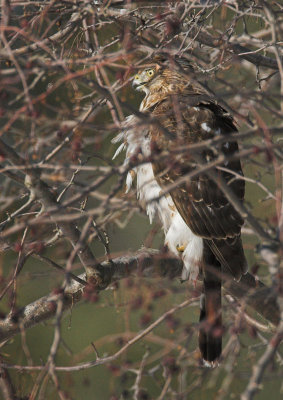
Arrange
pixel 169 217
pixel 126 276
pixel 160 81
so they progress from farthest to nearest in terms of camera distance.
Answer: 1. pixel 160 81
2. pixel 169 217
3. pixel 126 276

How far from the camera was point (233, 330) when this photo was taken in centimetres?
181

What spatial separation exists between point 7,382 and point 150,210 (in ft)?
4.67

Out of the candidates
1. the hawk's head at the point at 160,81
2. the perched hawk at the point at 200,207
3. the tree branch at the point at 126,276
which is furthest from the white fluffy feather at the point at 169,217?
the hawk's head at the point at 160,81

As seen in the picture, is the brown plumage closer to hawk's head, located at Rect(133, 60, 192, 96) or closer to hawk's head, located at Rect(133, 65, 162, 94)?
hawk's head, located at Rect(133, 60, 192, 96)

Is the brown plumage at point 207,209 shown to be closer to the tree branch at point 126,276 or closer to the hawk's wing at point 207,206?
the hawk's wing at point 207,206

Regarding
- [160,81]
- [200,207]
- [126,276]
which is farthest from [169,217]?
[160,81]

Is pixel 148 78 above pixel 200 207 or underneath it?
above

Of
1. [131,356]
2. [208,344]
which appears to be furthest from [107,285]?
[131,356]

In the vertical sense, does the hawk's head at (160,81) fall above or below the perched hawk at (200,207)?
above

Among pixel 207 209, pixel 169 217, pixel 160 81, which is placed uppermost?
pixel 160 81

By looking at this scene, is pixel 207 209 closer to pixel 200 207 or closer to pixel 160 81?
pixel 200 207

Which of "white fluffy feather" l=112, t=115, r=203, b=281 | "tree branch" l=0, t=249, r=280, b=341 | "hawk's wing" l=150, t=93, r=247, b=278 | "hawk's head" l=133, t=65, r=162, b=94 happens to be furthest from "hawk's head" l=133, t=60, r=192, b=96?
"tree branch" l=0, t=249, r=280, b=341

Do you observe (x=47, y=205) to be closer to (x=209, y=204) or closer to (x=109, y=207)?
(x=109, y=207)

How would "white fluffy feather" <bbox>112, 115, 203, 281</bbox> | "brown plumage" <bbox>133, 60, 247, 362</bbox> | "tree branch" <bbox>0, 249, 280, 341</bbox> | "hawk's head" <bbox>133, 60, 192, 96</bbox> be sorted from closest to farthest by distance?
"tree branch" <bbox>0, 249, 280, 341</bbox>
"brown plumage" <bbox>133, 60, 247, 362</bbox>
"white fluffy feather" <bbox>112, 115, 203, 281</bbox>
"hawk's head" <bbox>133, 60, 192, 96</bbox>
